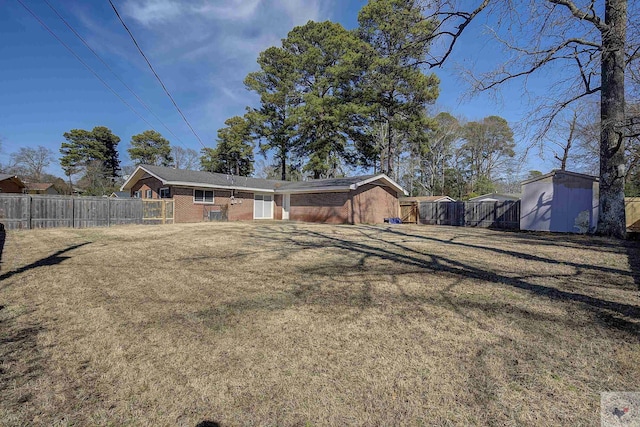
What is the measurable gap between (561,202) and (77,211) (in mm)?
23747

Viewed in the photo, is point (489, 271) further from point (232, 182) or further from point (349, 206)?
point (232, 182)

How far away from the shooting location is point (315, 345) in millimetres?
2752

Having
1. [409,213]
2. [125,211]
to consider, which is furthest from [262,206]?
→ [409,213]

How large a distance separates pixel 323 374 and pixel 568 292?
163 inches

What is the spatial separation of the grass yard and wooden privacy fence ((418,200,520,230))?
12.3m

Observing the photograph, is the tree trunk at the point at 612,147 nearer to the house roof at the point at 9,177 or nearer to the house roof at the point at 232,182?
the house roof at the point at 232,182

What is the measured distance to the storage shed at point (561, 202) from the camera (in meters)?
12.9

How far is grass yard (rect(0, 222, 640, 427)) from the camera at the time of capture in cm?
194

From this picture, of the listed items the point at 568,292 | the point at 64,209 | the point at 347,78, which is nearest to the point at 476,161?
the point at 347,78

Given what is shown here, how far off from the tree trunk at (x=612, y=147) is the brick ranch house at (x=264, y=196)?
35.3 ft

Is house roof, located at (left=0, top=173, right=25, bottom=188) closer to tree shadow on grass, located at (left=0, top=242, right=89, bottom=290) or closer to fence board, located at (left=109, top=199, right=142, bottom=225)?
fence board, located at (left=109, top=199, right=142, bottom=225)

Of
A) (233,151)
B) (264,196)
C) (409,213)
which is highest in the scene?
(233,151)

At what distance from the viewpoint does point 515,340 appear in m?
2.81

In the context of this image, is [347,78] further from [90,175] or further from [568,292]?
[90,175]
